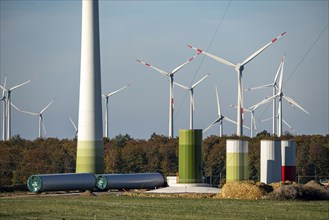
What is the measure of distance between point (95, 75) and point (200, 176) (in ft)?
48.3

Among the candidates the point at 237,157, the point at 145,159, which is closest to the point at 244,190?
the point at 237,157

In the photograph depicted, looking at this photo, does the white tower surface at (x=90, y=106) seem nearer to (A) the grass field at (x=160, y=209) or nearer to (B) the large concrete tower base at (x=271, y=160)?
(B) the large concrete tower base at (x=271, y=160)

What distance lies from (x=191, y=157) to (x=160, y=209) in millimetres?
27078

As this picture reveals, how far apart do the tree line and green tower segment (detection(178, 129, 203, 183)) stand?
3942cm

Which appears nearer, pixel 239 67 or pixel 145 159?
pixel 239 67

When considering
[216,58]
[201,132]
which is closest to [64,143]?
[216,58]

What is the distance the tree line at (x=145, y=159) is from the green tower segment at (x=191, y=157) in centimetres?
3942

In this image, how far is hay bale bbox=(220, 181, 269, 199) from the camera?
62.1m

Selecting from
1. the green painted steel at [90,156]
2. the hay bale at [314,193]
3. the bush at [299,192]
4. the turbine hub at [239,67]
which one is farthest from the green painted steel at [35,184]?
the turbine hub at [239,67]

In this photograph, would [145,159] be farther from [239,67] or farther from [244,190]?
[244,190]

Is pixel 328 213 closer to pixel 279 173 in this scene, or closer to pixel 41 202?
pixel 41 202

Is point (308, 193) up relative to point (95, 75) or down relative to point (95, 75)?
down

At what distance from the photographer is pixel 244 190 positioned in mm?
62812

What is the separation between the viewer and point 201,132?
3083 inches
